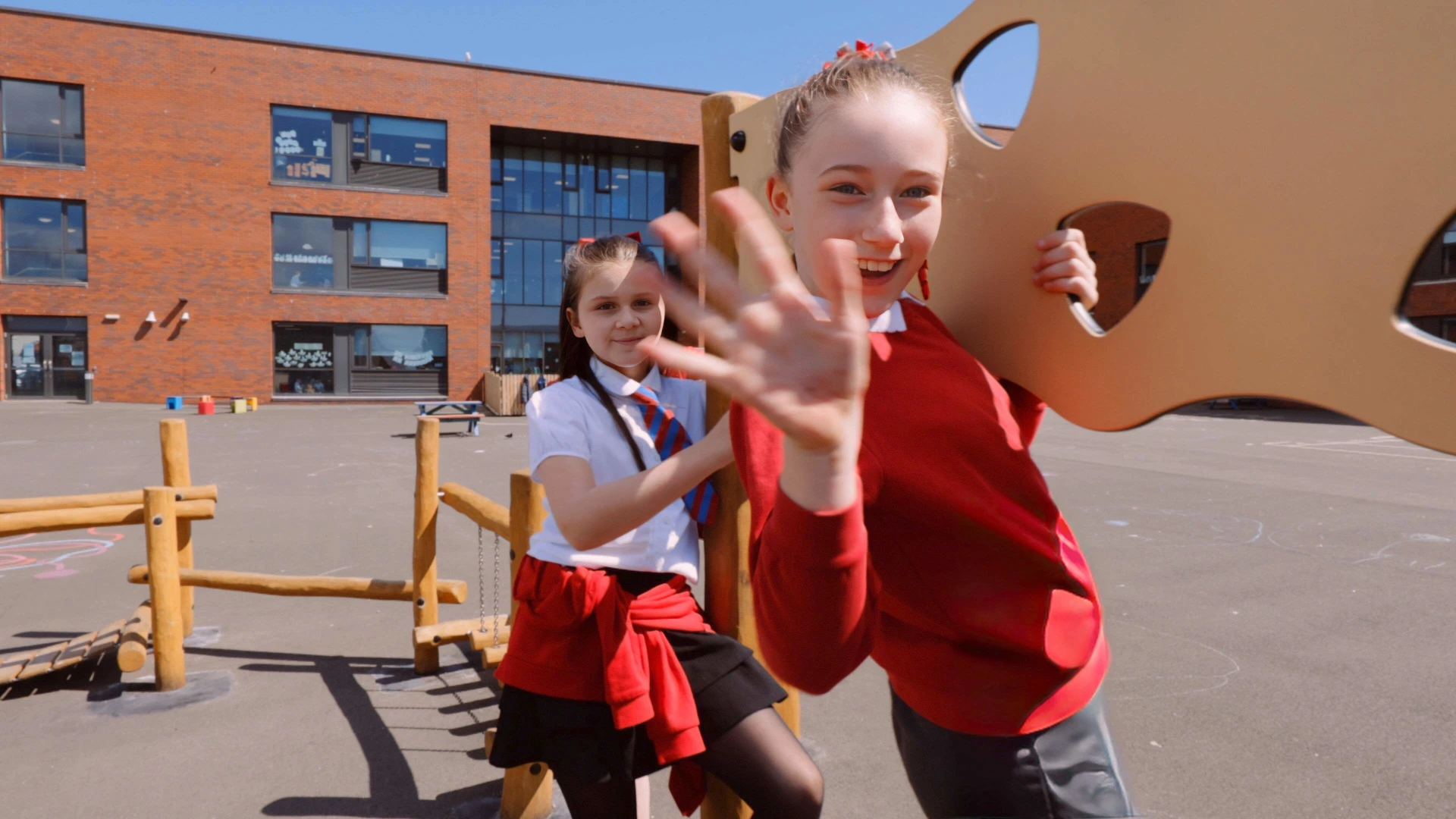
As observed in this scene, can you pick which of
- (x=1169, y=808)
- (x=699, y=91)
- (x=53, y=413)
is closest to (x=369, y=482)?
(x=1169, y=808)

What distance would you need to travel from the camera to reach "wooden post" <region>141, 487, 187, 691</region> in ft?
13.3

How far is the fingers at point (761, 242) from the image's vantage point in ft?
2.82

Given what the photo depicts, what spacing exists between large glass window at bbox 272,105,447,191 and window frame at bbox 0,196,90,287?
17.9ft

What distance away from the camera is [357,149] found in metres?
26.2

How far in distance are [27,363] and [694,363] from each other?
3108 centimetres

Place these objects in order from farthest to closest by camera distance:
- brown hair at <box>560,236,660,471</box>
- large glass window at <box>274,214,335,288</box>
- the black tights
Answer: large glass window at <box>274,214,335,288</box>, brown hair at <box>560,236,660,471</box>, the black tights

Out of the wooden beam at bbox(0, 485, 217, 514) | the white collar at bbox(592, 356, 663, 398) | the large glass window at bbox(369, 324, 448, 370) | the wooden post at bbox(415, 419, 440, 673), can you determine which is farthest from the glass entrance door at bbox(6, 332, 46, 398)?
the white collar at bbox(592, 356, 663, 398)

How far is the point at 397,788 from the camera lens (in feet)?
10.5

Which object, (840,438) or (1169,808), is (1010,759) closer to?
(840,438)

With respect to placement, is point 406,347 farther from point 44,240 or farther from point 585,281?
point 585,281

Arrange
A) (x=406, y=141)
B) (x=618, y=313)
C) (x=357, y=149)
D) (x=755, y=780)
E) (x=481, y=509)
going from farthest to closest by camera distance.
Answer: (x=406, y=141) → (x=357, y=149) → (x=481, y=509) → (x=618, y=313) → (x=755, y=780)

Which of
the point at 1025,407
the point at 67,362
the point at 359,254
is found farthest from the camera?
the point at 359,254

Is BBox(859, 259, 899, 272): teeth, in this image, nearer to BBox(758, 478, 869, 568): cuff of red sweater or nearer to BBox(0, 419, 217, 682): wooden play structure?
BBox(758, 478, 869, 568): cuff of red sweater

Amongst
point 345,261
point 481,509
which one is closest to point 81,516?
point 481,509
